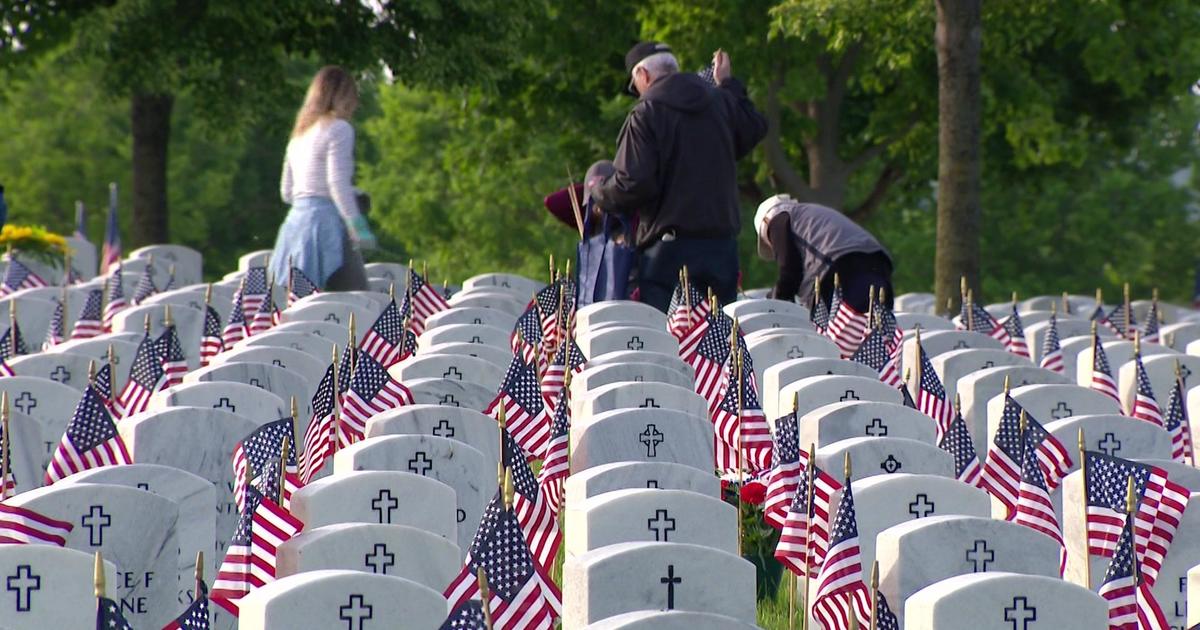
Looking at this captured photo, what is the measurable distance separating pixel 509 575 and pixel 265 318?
24.4ft

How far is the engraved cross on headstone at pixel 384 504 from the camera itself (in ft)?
21.8

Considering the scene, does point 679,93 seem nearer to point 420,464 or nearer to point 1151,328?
point 420,464

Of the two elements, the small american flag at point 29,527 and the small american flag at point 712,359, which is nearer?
the small american flag at point 29,527

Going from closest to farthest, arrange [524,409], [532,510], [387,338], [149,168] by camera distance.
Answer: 1. [532,510]
2. [524,409]
3. [387,338]
4. [149,168]

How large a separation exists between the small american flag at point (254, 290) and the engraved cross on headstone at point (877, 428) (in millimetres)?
6447

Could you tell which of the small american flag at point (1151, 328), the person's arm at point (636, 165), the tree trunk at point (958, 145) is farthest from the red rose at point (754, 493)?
the tree trunk at point (958, 145)

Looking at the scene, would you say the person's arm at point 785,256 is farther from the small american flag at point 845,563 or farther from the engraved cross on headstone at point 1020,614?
the engraved cross on headstone at point 1020,614

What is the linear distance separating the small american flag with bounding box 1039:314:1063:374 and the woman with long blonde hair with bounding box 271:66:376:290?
4.20m

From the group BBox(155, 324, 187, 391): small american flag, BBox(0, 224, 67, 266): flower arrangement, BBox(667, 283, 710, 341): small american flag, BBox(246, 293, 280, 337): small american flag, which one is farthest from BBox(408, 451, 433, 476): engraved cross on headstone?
BBox(0, 224, 67, 266): flower arrangement

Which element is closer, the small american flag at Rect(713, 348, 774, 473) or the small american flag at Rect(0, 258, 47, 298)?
the small american flag at Rect(713, 348, 774, 473)

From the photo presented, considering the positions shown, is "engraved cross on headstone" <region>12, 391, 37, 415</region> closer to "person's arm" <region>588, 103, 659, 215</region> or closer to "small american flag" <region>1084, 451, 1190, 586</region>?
"person's arm" <region>588, 103, 659, 215</region>

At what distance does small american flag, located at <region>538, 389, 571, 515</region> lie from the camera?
847 centimetres

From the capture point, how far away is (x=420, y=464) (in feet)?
24.4

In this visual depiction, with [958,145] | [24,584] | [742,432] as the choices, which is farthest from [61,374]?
[958,145]
